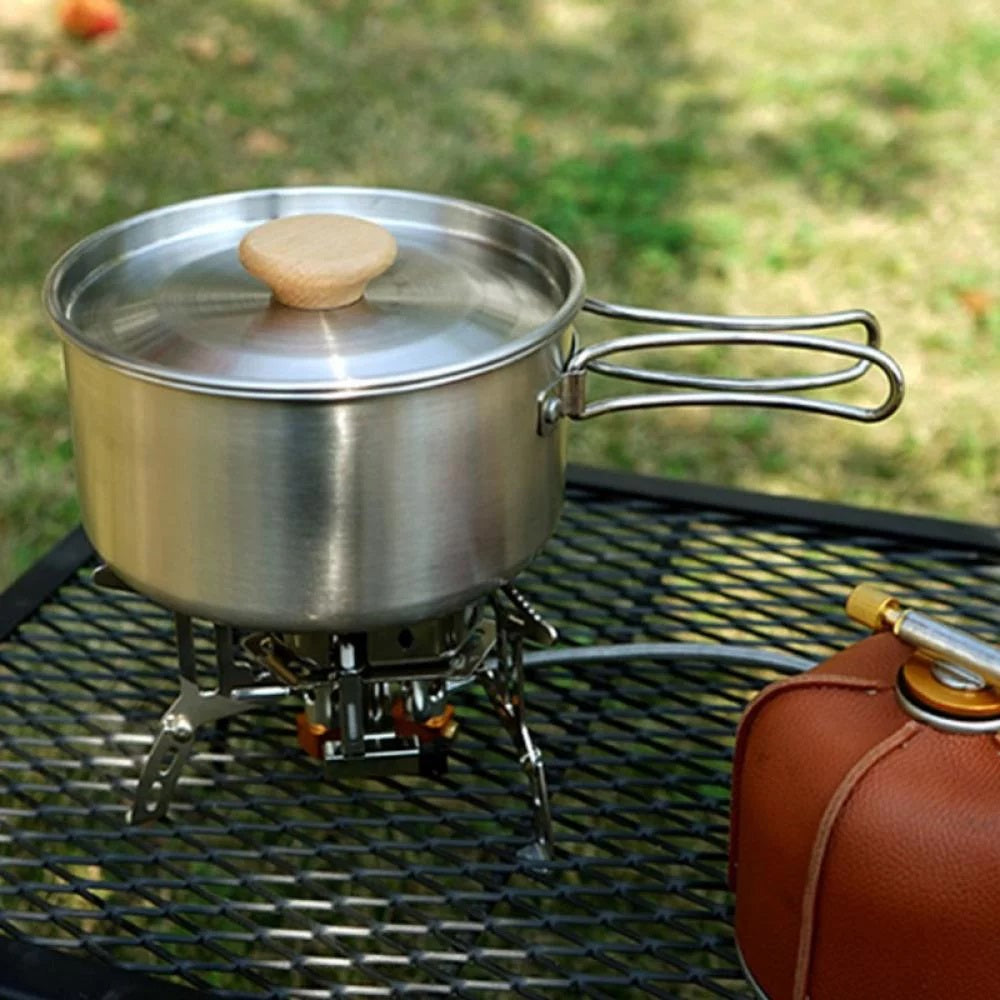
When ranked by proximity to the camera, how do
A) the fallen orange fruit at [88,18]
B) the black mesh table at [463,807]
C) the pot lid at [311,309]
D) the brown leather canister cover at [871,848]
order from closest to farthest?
the brown leather canister cover at [871,848] → the pot lid at [311,309] → the black mesh table at [463,807] → the fallen orange fruit at [88,18]

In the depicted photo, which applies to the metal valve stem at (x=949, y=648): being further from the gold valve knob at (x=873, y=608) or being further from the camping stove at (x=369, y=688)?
the camping stove at (x=369, y=688)

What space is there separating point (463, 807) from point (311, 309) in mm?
767

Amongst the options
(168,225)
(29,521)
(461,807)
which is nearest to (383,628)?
(168,225)

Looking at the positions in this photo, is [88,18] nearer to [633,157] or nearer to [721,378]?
[633,157]

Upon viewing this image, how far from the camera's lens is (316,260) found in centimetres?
122

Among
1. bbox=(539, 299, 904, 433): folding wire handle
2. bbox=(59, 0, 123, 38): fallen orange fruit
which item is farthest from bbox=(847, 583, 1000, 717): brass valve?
bbox=(59, 0, 123, 38): fallen orange fruit

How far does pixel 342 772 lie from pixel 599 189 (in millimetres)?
2200

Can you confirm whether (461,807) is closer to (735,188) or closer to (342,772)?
(342,772)

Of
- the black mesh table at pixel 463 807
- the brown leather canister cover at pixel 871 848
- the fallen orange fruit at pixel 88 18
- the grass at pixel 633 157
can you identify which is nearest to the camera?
the brown leather canister cover at pixel 871 848

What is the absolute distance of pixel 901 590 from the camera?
183cm

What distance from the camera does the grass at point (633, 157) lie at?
2.59 metres

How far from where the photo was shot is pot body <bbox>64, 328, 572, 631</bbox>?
1.13 meters

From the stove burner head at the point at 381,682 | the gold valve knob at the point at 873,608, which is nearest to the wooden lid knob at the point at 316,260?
the stove burner head at the point at 381,682

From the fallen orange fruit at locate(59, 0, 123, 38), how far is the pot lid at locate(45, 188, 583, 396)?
2876 mm
